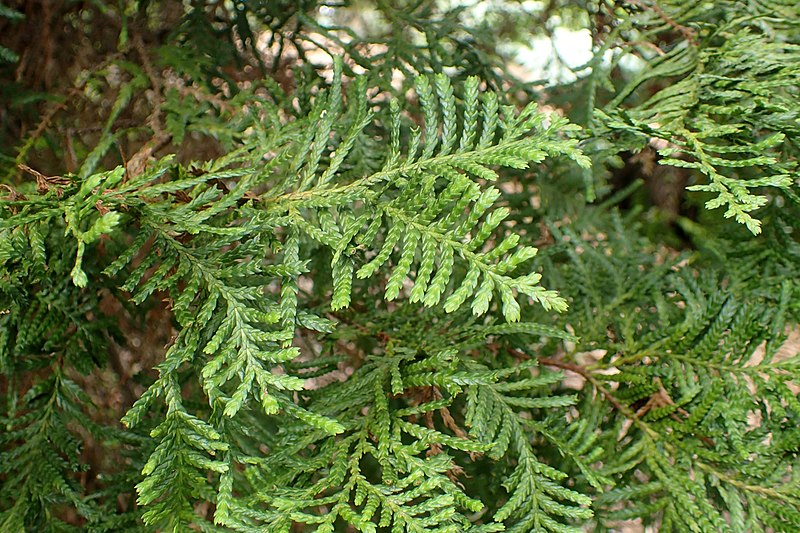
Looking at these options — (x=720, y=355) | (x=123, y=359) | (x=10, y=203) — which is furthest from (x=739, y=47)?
(x=123, y=359)

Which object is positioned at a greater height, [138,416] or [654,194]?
[654,194]

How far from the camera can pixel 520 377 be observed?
55.4 inches

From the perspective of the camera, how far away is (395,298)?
1.13 m

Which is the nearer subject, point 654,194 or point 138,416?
point 138,416

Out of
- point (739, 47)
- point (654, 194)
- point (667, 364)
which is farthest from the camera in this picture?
point (654, 194)

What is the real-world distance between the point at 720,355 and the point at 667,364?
0.49 feet

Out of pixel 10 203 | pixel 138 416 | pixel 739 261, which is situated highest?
pixel 739 261

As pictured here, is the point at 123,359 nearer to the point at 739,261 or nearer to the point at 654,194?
the point at 739,261

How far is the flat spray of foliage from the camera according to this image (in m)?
0.95

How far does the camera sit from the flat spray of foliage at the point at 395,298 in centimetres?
95

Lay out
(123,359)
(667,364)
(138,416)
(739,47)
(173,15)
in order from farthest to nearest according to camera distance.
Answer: (123,359), (173,15), (667,364), (739,47), (138,416)

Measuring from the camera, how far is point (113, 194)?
3.09 feet

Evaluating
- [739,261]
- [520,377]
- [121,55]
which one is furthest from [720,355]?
[121,55]

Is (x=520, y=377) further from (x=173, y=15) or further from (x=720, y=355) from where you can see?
(x=173, y=15)
